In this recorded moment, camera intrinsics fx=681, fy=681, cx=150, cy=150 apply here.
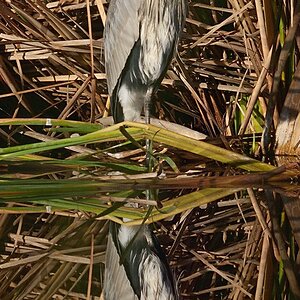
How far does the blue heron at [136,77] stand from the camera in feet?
3.59

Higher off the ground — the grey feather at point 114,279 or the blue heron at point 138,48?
the blue heron at point 138,48

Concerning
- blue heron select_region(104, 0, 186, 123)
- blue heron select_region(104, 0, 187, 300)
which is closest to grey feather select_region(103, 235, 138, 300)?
blue heron select_region(104, 0, 187, 300)

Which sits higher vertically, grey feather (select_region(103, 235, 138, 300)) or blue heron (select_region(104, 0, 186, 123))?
blue heron (select_region(104, 0, 186, 123))

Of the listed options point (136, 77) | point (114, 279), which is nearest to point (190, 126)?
point (136, 77)

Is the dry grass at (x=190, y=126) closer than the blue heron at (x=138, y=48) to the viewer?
Yes

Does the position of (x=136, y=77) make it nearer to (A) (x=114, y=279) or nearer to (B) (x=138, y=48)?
(B) (x=138, y=48)

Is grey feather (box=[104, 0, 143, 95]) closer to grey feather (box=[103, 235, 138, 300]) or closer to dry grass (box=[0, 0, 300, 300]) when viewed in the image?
dry grass (box=[0, 0, 300, 300])

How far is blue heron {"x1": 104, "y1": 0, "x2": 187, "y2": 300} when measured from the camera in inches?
43.1

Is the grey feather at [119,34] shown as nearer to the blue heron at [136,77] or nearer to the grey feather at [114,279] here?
the blue heron at [136,77]

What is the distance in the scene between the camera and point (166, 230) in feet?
4.04

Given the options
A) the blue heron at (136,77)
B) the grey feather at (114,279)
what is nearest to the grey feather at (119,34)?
the blue heron at (136,77)

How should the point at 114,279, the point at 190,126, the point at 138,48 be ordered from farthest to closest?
the point at 190,126 → the point at 138,48 → the point at 114,279

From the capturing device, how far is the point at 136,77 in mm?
1350

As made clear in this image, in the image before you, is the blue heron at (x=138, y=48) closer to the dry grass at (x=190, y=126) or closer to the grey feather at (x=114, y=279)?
the dry grass at (x=190, y=126)
